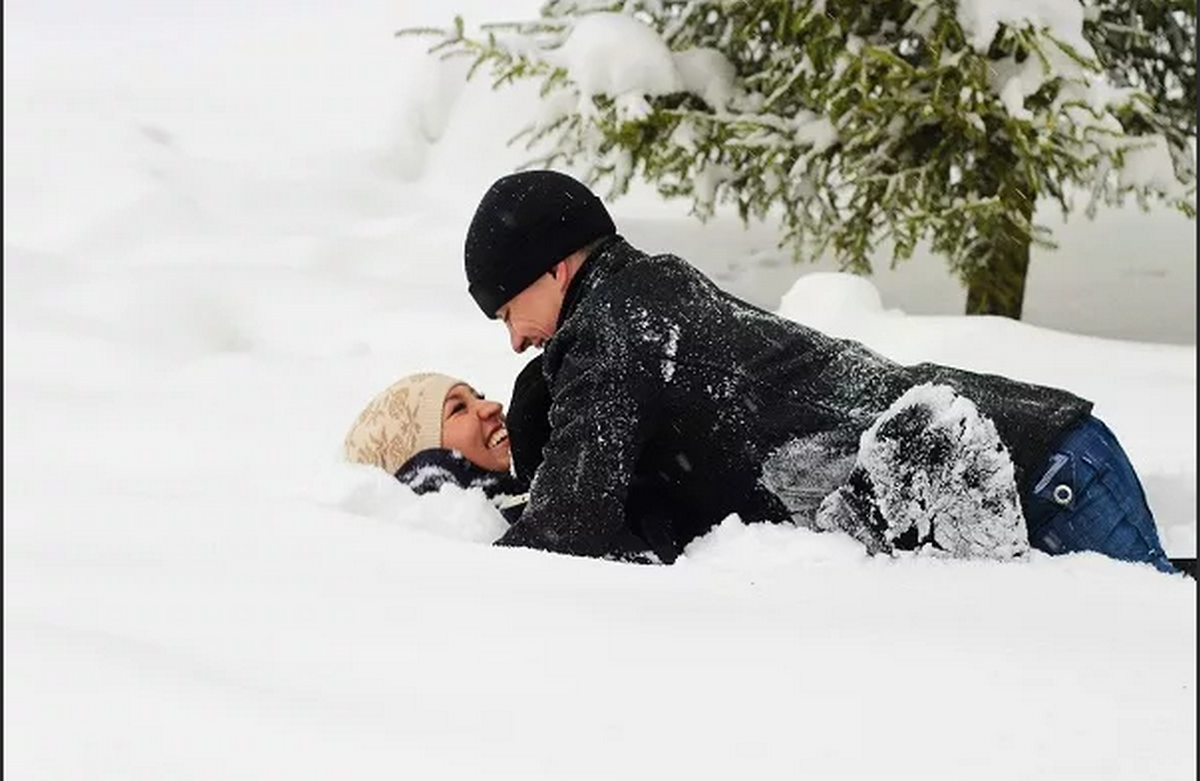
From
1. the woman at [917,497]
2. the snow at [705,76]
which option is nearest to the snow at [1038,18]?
the snow at [705,76]

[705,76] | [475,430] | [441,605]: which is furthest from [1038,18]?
[441,605]

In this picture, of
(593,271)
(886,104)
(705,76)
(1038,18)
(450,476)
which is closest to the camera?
(593,271)

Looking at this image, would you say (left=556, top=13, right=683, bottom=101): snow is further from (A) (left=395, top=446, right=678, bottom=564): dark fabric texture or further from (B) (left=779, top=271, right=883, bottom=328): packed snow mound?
(A) (left=395, top=446, right=678, bottom=564): dark fabric texture

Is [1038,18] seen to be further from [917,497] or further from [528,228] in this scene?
[917,497]

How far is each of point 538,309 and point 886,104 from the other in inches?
129

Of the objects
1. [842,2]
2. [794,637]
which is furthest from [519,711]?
[842,2]

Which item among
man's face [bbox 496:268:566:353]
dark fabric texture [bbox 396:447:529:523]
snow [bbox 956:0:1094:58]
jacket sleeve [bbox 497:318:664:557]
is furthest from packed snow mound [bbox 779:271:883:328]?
jacket sleeve [bbox 497:318:664:557]

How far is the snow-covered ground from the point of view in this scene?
5.98 ft

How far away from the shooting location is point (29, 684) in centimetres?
193

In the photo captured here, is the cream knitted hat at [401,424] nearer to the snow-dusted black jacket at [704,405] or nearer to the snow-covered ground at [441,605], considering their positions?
the snow-covered ground at [441,605]

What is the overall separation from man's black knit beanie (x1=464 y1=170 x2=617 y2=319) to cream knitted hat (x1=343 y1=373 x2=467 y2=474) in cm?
69

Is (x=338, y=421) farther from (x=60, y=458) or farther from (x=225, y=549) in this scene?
(x=225, y=549)

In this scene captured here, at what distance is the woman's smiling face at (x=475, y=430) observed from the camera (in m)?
3.67

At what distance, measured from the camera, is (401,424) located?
3744 millimetres
